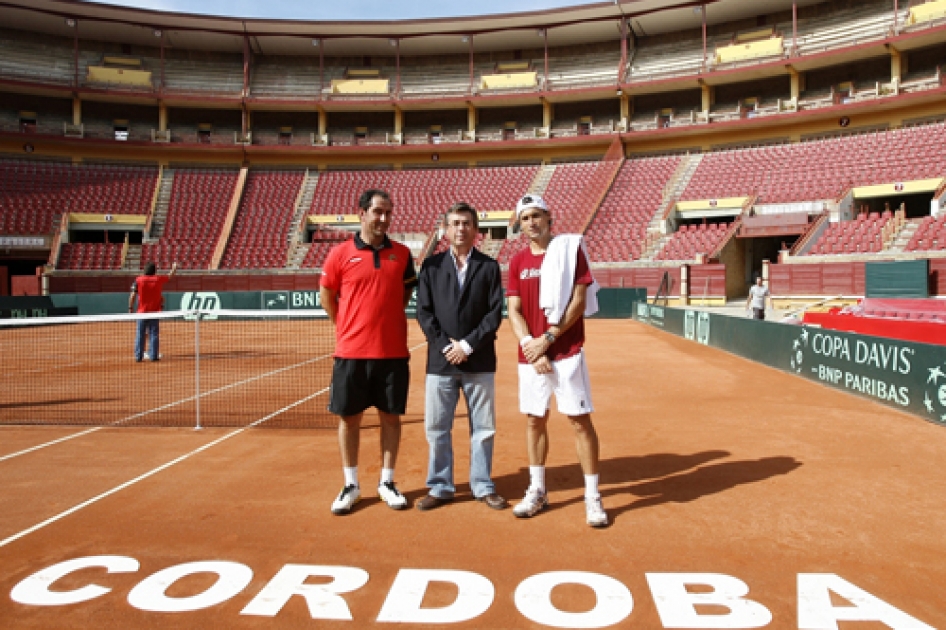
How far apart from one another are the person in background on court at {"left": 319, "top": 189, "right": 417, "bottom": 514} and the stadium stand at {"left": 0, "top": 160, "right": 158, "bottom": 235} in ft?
133

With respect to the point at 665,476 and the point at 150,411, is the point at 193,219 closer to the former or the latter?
the point at 150,411

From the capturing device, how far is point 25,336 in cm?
2389

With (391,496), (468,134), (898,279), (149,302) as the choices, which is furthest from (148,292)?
(468,134)

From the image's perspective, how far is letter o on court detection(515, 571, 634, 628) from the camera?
10.4 feet

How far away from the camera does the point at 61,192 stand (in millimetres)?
39656

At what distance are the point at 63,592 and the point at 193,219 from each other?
1634 inches

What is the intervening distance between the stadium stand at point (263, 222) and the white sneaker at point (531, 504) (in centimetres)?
3564

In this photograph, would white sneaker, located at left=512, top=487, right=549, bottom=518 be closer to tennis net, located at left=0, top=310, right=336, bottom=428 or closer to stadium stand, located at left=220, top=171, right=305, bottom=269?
tennis net, located at left=0, top=310, right=336, bottom=428

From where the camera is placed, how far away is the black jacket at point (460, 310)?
478 centimetres

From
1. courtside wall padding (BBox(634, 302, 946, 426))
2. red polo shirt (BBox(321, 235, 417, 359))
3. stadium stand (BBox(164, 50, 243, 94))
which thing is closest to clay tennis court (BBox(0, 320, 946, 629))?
courtside wall padding (BBox(634, 302, 946, 426))

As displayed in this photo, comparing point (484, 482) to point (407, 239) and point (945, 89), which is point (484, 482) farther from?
point (945, 89)

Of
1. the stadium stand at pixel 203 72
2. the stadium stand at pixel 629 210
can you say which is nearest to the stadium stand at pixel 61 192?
the stadium stand at pixel 203 72

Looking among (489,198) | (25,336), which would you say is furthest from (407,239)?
(25,336)

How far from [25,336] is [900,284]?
33.8 meters
